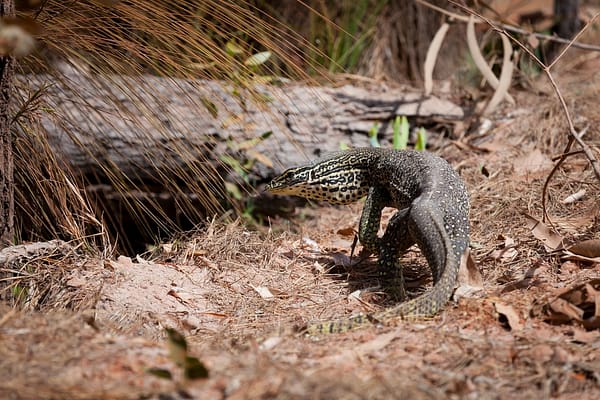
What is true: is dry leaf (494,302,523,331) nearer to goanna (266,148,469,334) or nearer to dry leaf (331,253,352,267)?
goanna (266,148,469,334)

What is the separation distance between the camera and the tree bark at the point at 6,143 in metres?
3.13

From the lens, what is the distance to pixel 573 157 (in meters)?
5.26

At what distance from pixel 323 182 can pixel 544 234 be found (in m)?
1.44

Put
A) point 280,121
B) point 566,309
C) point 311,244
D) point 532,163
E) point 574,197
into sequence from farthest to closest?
point 532,163, point 280,121, point 311,244, point 574,197, point 566,309

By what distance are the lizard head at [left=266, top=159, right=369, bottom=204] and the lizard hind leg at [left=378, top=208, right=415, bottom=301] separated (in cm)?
75

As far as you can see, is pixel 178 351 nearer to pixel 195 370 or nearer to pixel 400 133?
pixel 195 370

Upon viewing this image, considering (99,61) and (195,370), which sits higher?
(99,61)

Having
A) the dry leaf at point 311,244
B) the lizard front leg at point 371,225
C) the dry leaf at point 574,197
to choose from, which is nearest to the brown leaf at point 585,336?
the lizard front leg at point 371,225

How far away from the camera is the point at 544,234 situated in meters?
3.85

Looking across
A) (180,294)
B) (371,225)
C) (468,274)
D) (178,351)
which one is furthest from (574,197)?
(178,351)

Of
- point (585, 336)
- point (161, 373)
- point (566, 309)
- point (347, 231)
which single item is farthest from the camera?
point (347, 231)

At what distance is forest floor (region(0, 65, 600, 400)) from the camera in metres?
2.28

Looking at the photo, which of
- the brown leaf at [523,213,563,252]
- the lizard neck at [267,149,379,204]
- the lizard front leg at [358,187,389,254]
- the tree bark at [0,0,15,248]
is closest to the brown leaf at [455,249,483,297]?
the brown leaf at [523,213,563,252]

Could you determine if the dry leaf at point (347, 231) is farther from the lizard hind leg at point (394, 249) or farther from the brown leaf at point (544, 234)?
the brown leaf at point (544, 234)
